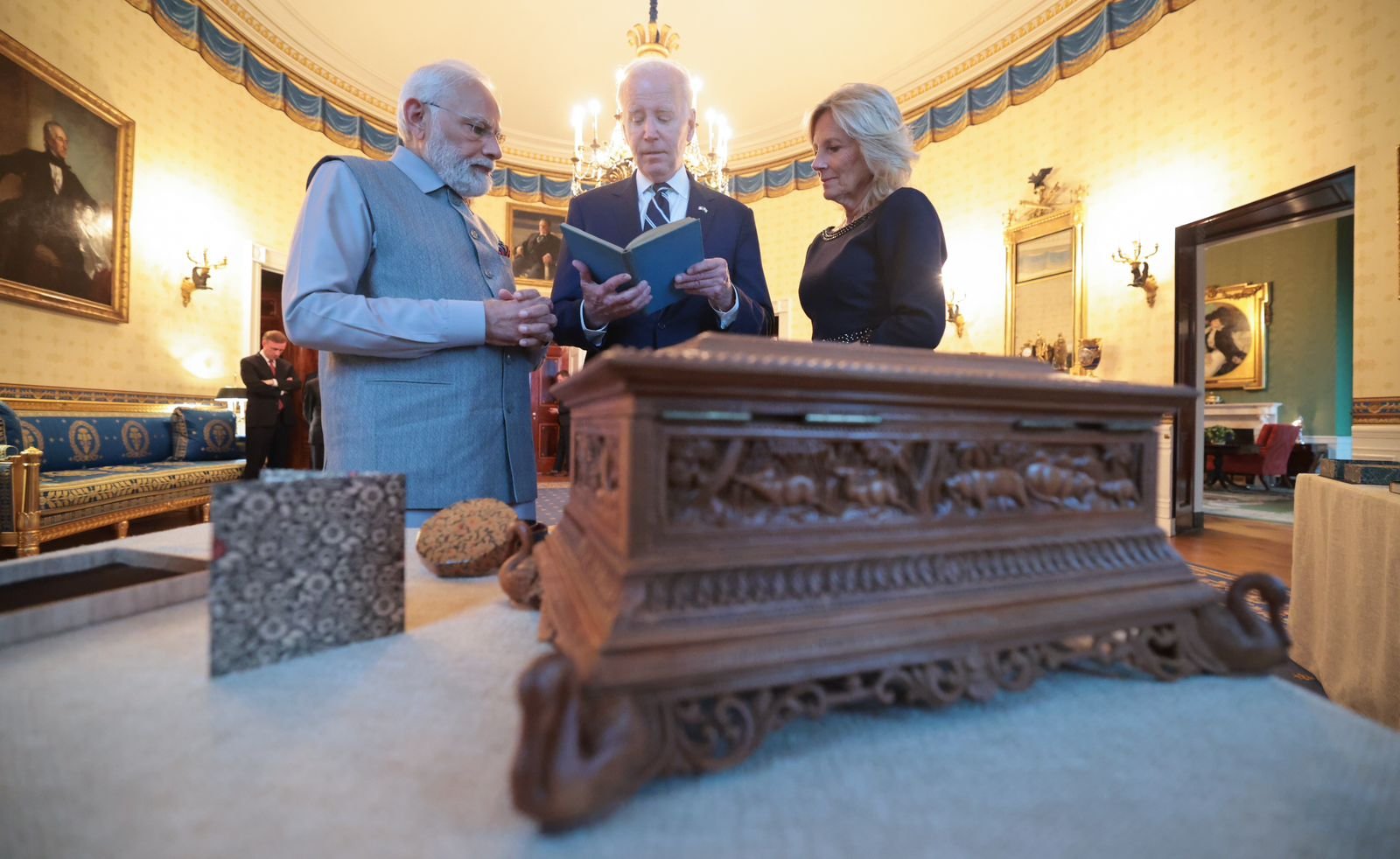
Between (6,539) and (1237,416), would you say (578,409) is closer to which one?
(6,539)

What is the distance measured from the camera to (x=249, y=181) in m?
6.88

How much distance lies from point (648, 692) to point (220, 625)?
56cm

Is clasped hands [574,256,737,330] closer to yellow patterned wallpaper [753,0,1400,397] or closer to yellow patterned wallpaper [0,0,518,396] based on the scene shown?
yellow patterned wallpaper [753,0,1400,397]

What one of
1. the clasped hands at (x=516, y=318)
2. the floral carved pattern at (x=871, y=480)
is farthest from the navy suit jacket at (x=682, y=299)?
the floral carved pattern at (x=871, y=480)

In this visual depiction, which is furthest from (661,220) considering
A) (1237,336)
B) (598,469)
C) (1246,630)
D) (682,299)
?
(1237,336)

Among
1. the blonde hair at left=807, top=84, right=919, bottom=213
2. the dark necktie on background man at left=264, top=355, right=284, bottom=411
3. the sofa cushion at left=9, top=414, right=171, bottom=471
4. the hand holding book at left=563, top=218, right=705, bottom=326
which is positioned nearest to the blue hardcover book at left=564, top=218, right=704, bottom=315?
the hand holding book at left=563, top=218, right=705, bottom=326

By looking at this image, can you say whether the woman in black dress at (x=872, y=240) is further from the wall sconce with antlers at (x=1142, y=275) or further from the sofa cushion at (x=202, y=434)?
the sofa cushion at (x=202, y=434)

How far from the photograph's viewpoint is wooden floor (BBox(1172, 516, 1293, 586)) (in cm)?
418

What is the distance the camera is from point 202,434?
569cm

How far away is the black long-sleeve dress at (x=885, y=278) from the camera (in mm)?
1341

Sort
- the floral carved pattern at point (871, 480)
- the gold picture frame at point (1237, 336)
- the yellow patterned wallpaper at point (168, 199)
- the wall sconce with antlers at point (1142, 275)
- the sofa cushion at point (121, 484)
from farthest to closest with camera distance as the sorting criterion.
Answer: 1. the gold picture frame at point (1237, 336)
2. the wall sconce with antlers at point (1142, 275)
3. the yellow patterned wallpaper at point (168, 199)
4. the sofa cushion at point (121, 484)
5. the floral carved pattern at point (871, 480)

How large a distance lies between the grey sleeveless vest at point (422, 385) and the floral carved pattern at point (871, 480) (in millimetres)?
1131

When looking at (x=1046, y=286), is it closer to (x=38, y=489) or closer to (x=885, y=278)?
(x=885, y=278)

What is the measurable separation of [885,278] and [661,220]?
71cm
